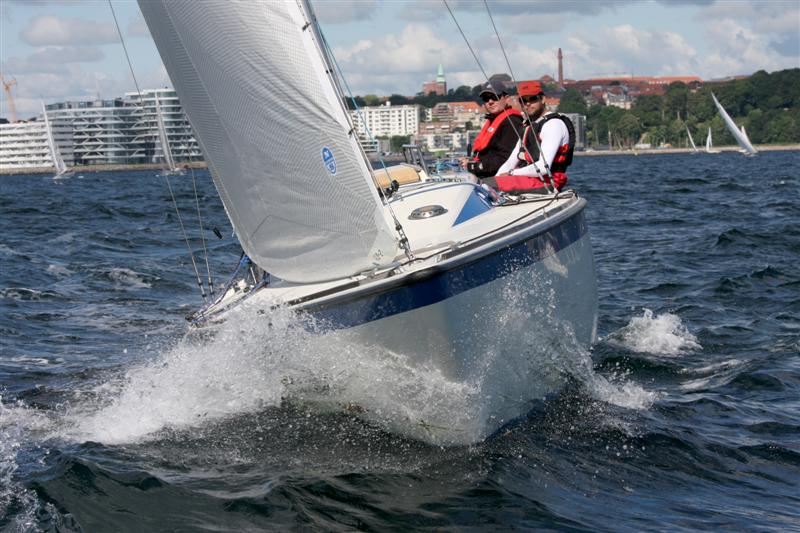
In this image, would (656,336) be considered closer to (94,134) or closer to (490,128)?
(490,128)

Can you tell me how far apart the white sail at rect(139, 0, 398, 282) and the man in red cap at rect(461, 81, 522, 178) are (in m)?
2.21

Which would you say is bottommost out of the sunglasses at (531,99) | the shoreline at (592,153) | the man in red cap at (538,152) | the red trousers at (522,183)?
the shoreline at (592,153)

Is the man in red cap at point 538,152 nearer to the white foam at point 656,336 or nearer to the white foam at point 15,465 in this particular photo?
the white foam at point 656,336

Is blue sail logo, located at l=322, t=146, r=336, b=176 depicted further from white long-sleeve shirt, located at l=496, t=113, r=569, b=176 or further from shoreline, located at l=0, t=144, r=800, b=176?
shoreline, located at l=0, t=144, r=800, b=176

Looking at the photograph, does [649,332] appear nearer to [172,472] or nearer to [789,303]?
[789,303]

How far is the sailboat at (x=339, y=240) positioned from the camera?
5.40 m

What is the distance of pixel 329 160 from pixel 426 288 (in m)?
0.92

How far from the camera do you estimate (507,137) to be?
7.70m

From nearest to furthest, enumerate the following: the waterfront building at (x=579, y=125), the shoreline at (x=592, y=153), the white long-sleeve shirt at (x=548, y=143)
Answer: the white long-sleeve shirt at (x=548, y=143)
the waterfront building at (x=579, y=125)
the shoreline at (x=592, y=153)

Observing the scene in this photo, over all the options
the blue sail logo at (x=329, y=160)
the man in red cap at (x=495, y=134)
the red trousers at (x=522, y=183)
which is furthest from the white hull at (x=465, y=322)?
the man in red cap at (x=495, y=134)

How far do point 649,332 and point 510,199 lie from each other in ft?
6.74

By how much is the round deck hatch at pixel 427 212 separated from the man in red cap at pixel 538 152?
97 centimetres

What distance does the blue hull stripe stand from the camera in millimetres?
5270

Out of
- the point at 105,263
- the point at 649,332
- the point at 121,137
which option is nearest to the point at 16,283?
the point at 105,263
